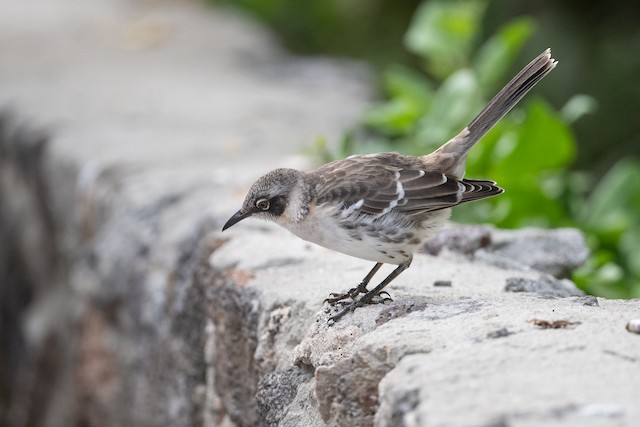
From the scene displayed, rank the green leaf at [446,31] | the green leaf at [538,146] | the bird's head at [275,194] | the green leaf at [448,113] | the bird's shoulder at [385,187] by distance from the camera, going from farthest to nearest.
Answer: the green leaf at [446,31] < the green leaf at [448,113] < the green leaf at [538,146] < the bird's head at [275,194] < the bird's shoulder at [385,187]

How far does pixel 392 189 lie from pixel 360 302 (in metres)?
0.45

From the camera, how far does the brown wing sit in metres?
3.51

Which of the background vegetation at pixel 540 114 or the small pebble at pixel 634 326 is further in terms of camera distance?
the background vegetation at pixel 540 114

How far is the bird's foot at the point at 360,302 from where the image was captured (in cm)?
328

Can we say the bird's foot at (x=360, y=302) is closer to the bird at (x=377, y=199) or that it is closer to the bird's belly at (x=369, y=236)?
the bird at (x=377, y=199)

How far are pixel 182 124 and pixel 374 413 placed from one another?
4.26 meters

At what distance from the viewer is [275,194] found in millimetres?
3643

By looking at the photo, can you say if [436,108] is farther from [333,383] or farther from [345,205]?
[333,383]

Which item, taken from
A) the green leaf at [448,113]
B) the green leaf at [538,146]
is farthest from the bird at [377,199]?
the green leaf at [448,113]

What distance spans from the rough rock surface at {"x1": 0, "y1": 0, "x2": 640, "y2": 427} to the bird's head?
1.01 feet

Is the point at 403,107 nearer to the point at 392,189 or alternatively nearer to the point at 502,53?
the point at 502,53

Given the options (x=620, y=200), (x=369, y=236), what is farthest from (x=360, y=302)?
(x=620, y=200)

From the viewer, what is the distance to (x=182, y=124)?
678 centimetres

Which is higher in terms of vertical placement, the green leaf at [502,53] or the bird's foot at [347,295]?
the green leaf at [502,53]
